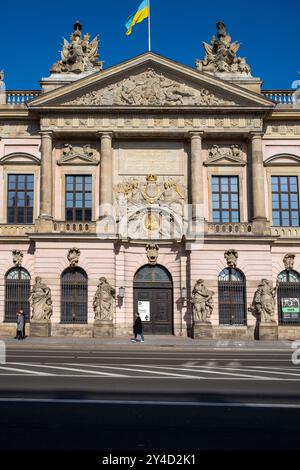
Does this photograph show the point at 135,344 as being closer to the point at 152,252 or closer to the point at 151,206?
the point at 152,252

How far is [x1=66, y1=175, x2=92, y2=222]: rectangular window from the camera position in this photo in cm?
3569

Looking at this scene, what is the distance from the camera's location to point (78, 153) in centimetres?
3603

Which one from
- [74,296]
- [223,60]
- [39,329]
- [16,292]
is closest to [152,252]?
[74,296]

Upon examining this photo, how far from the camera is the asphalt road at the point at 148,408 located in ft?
26.0

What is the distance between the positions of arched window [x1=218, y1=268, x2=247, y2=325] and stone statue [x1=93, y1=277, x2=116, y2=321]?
680 cm

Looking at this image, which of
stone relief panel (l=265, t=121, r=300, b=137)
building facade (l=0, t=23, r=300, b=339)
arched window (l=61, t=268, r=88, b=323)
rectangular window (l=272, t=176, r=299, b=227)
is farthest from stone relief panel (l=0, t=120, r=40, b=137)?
rectangular window (l=272, t=176, r=299, b=227)

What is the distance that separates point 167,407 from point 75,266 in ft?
78.6

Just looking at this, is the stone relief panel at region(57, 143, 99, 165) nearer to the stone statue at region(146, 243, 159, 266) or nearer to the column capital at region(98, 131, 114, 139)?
the column capital at region(98, 131, 114, 139)

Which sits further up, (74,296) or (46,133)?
(46,133)

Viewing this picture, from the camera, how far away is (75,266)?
1331 inches

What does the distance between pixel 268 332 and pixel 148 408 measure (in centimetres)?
2353

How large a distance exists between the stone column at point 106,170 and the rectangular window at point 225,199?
6860 millimetres

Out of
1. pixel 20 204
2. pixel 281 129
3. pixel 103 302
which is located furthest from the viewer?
pixel 281 129
